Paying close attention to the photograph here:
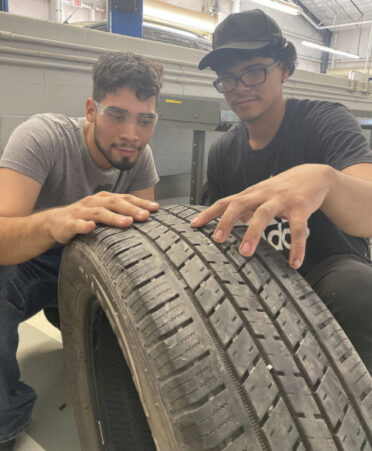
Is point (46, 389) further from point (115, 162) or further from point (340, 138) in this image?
point (340, 138)

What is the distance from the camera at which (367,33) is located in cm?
1292

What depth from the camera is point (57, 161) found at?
130 cm

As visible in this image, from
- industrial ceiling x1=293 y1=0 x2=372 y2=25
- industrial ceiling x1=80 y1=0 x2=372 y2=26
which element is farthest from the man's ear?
industrial ceiling x1=293 y1=0 x2=372 y2=25

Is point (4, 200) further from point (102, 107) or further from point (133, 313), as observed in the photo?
point (133, 313)

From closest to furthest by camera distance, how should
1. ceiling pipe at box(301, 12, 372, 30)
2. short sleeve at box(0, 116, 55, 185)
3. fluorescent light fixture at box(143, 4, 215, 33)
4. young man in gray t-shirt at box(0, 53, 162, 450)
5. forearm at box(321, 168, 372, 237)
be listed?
forearm at box(321, 168, 372, 237)
young man in gray t-shirt at box(0, 53, 162, 450)
short sleeve at box(0, 116, 55, 185)
fluorescent light fixture at box(143, 4, 215, 33)
ceiling pipe at box(301, 12, 372, 30)

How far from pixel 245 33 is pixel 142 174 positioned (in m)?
0.68

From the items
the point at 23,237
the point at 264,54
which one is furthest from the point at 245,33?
the point at 23,237

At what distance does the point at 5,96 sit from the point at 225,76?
1592mm

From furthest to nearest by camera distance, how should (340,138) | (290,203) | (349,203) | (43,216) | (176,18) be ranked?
(176,18), (340,138), (43,216), (349,203), (290,203)

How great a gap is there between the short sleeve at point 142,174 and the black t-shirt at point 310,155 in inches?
13.3

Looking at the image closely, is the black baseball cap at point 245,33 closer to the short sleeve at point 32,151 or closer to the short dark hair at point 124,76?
the short dark hair at point 124,76

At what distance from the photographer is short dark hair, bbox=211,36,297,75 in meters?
1.34

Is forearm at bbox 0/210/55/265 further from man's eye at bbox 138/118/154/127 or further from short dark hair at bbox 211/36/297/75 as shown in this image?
short dark hair at bbox 211/36/297/75

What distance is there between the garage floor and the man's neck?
3.77 ft
